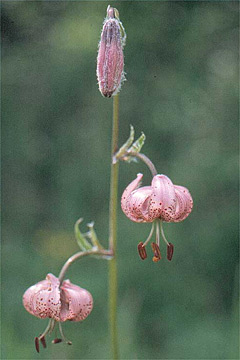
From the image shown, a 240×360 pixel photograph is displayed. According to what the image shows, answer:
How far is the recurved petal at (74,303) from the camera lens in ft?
4.81

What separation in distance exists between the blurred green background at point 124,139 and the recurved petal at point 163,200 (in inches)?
45.7

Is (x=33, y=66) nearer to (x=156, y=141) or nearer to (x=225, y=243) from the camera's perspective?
(x=156, y=141)

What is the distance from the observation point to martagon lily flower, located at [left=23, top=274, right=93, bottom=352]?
1.44 meters

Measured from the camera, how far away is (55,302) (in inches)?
56.7

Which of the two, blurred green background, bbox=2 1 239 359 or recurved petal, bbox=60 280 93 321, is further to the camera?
blurred green background, bbox=2 1 239 359

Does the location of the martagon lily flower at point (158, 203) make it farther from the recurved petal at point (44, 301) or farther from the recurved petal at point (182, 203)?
the recurved petal at point (44, 301)

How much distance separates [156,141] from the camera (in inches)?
123

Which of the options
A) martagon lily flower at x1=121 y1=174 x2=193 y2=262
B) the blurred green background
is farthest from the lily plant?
the blurred green background

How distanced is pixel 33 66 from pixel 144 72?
68 cm

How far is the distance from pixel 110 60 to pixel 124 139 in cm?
180

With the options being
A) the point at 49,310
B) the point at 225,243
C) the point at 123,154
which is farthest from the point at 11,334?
the point at 225,243

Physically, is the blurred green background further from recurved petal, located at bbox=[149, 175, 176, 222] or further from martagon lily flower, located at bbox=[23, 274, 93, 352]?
recurved petal, located at bbox=[149, 175, 176, 222]

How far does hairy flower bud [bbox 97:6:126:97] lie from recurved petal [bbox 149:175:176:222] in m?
0.27

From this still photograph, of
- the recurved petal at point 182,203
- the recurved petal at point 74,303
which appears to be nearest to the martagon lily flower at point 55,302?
the recurved petal at point 74,303
